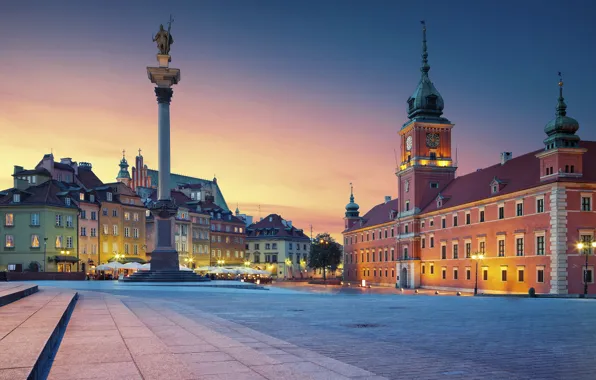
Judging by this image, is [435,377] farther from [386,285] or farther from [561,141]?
[386,285]

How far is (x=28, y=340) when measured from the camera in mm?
8281

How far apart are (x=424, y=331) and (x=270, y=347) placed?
16.6 ft

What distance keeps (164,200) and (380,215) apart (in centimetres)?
6778

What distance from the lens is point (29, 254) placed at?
72.6 m

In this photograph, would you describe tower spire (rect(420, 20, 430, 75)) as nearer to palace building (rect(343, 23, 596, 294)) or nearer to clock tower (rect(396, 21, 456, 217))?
palace building (rect(343, 23, 596, 294))

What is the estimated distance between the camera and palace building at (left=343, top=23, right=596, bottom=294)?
175 ft

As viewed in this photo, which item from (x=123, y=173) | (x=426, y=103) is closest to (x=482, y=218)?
(x=426, y=103)

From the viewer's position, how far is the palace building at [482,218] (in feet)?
175

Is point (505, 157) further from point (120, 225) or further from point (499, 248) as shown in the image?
point (120, 225)

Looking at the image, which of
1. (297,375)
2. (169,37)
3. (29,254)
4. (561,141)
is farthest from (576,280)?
(29,254)

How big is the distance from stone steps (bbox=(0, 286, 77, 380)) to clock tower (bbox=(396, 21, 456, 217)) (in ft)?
252

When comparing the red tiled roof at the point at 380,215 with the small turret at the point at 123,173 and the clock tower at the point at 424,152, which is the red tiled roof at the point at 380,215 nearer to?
the clock tower at the point at 424,152

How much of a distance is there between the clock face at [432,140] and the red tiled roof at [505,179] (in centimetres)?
661

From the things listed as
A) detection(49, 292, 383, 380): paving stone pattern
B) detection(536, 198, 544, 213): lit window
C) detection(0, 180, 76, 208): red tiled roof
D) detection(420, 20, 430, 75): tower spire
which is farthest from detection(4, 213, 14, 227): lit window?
detection(49, 292, 383, 380): paving stone pattern
